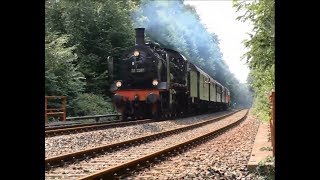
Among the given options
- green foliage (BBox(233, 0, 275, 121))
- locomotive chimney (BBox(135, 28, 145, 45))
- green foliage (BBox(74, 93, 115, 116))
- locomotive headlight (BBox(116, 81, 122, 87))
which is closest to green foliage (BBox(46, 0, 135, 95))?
green foliage (BBox(74, 93, 115, 116))

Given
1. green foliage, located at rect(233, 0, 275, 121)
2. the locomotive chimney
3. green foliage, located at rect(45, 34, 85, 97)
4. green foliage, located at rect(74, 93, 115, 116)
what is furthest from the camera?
the locomotive chimney

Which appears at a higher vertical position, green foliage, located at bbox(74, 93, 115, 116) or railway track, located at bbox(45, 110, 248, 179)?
green foliage, located at bbox(74, 93, 115, 116)

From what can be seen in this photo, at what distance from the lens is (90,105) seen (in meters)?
20.7

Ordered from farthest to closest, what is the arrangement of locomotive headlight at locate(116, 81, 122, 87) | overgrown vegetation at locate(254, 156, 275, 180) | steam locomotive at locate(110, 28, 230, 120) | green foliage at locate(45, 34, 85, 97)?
locomotive headlight at locate(116, 81, 122, 87) → steam locomotive at locate(110, 28, 230, 120) → green foliage at locate(45, 34, 85, 97) → overgrown vegetation at locate(254, 156, 275, 180)

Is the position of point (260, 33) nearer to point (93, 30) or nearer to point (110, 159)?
point (110, 159)

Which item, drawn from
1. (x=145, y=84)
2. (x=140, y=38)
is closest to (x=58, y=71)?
(x=145, y=84)

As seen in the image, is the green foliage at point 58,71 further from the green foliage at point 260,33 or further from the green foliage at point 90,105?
the green foliage at point 260,33

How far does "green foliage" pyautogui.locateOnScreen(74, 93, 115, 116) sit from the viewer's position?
20.3m

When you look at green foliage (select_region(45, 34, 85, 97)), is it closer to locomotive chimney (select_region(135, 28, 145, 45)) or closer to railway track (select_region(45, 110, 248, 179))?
→ locomotive chimney (select_region(135, 28, 145, 45))

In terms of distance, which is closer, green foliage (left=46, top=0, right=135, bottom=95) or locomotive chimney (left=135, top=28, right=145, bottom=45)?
locomotive chimney (left=135, top=28, right=145, bottom=45)

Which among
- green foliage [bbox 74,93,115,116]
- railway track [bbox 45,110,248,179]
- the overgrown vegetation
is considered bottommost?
railway track [bbox 45,110,248,179]

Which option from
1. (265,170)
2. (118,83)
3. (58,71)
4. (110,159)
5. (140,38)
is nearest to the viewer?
(265,170)
